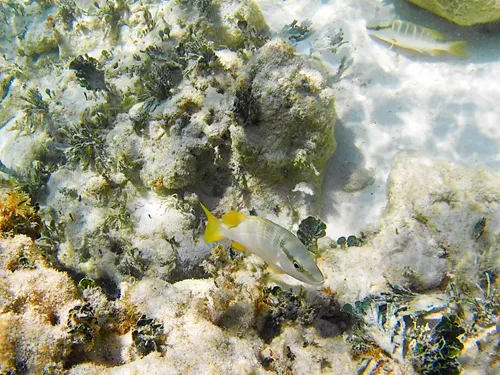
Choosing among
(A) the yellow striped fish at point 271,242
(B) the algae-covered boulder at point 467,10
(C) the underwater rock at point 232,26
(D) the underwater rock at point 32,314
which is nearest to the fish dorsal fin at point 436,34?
(B) the algae-covered boulder at point 467,10

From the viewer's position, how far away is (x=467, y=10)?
4859mm

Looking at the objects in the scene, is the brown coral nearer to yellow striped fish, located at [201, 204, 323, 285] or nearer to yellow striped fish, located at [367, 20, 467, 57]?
yellow striped fish, located at [201, 204, 323, 285]

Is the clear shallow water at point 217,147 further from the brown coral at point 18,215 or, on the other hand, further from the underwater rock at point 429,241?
the brown coral at point 18,215

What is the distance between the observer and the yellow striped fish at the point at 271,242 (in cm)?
255

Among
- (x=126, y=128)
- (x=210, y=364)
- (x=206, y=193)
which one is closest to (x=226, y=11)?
(x=126, y=128)

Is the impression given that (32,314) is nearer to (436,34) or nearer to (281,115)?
(281,115)

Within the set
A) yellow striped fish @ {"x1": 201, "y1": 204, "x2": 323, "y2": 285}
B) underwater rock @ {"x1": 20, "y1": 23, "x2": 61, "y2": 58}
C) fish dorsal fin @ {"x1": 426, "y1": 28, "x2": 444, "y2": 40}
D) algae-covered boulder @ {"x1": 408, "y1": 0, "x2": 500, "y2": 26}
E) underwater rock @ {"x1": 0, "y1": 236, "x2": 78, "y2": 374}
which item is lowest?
underwater rock @ {"x1": 0, "y1": 236, "x2": 78, "y2": 374}

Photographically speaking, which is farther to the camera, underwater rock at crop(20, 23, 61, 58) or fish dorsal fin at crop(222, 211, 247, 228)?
underwater rock at crop(20, 23, 61, 58)

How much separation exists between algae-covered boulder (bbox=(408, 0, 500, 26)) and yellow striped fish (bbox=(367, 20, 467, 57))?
0.32 m

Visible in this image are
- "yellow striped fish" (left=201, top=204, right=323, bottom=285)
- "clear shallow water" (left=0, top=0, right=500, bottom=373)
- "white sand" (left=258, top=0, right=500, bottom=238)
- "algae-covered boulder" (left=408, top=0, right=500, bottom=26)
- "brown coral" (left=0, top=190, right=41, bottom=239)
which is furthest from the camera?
"algae-covered boulder" (left=408, top=0, right=500, bottom=26)

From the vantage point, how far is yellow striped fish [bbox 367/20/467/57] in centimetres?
507

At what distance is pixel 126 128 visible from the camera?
15.3ft

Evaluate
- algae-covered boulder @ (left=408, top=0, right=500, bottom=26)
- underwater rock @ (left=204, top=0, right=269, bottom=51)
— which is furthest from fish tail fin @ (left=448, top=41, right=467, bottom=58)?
underwater rock @ (left=204, top=0, right=269, bottom=51)

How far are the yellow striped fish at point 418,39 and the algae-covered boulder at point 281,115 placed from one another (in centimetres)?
205
